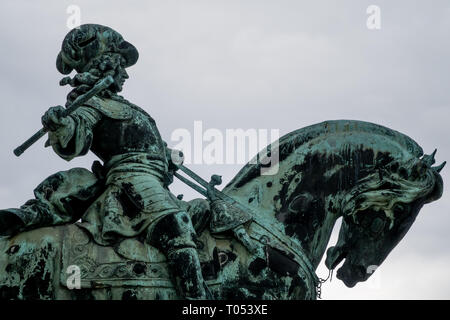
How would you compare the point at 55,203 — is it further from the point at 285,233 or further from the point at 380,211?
the point at 380,211

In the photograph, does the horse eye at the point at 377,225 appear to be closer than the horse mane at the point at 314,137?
Yes

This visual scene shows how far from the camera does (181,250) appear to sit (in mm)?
13281

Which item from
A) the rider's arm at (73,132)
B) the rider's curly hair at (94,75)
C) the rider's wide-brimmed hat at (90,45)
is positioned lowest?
the rider's arm at (73,132)

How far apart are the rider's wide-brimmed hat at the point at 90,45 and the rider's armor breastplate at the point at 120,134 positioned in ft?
2.03

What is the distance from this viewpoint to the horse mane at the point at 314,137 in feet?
46.8

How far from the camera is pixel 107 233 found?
531 inches

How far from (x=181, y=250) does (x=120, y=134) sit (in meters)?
1.40

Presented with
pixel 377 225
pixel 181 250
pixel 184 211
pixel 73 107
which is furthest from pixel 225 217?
pixel 73 107

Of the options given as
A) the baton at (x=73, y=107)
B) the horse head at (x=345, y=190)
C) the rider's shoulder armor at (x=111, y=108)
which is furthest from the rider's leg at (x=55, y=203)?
the horse head at (x=345, y=190)

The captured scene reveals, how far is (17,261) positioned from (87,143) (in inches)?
49.9

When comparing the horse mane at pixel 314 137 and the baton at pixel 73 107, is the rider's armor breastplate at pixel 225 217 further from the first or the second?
the baton at pixel 73 107

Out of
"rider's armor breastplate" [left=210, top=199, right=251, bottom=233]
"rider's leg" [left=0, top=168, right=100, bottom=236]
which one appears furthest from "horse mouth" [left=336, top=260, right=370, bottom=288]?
"rider's leg" [left=0, top=168, right=100, bottom=236]
